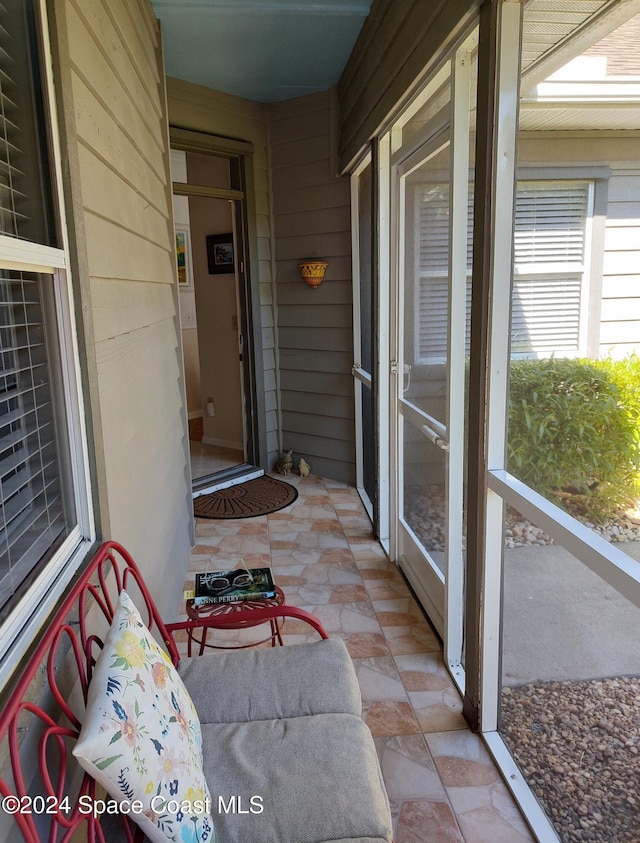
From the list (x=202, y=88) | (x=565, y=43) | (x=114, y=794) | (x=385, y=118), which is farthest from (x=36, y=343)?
(x=202, y=88)

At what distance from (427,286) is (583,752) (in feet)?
5.73

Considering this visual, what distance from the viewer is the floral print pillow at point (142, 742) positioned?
2.96 feet

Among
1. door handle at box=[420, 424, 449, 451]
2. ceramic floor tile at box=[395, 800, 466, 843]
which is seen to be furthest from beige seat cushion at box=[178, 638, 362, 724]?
door handle at box=[420, 424, 449, 451]

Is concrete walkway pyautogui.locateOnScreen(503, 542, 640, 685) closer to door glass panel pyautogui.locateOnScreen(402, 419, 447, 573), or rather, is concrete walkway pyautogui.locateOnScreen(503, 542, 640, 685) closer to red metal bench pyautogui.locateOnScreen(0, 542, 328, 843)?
door glass panel pyautogui.locateOnScreen(402, 419, 447, 573)

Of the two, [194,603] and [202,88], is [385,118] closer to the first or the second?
[202,88]

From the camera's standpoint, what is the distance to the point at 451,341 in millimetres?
2184

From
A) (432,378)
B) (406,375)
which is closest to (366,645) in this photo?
(432,378)

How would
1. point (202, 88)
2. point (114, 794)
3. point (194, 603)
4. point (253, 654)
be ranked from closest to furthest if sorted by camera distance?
1. point (114, 794)
2. point (253, 654)
3. point (194, 603)
4. point (202, 88)

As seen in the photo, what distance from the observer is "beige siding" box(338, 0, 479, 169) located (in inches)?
75.4

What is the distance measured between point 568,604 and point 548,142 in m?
1.15

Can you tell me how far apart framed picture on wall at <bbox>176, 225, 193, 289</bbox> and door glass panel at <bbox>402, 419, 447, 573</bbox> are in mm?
4016

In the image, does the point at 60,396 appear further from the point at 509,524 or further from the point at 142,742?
the point at 509,524

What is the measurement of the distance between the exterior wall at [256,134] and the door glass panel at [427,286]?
6.33ft

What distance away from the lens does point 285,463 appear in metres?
4.83
